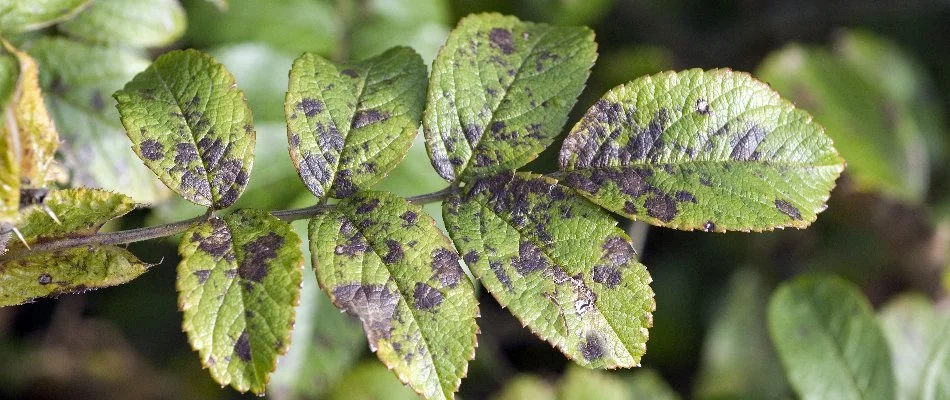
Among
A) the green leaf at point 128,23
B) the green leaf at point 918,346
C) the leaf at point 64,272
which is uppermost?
the green leaf at point 128,23

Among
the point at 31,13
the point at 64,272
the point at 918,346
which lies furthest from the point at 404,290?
the point at 918,346

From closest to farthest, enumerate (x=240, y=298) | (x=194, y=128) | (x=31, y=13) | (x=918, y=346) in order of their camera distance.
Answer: (x=240, y=298)
(x=194, y=128)
(x=31, y=13)
(x=918, y=346)

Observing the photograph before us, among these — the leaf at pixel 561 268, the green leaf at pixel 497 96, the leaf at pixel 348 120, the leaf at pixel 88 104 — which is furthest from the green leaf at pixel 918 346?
the leaf at pixel 88 104

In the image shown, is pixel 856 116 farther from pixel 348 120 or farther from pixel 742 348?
pixel 348 120

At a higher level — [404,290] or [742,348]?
[404,290]

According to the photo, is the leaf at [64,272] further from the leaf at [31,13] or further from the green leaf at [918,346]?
the green leaf at [918,346]

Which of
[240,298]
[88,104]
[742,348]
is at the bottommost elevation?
[742,348]

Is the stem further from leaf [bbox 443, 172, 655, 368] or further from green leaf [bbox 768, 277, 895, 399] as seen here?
green leaf [bbox 768, 277, 895, 399]
